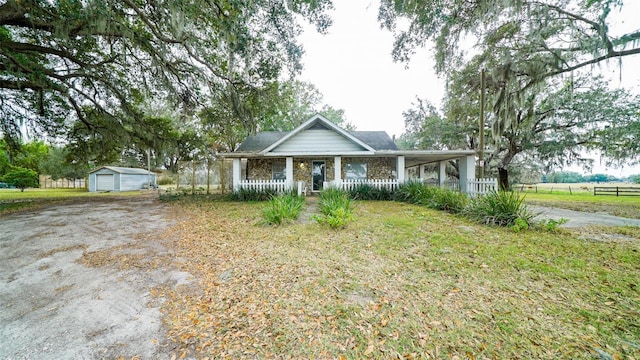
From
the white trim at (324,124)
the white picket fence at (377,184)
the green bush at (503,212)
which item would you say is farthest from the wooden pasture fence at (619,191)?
the white trim at (324,124)

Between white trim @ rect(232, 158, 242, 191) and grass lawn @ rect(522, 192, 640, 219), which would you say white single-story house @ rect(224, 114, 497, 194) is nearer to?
white trim @ rect(232, 158, 242, 191)

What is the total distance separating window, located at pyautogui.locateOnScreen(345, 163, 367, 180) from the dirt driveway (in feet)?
31.9

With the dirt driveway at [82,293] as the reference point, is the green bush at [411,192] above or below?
above

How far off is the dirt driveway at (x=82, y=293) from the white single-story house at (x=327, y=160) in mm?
6518

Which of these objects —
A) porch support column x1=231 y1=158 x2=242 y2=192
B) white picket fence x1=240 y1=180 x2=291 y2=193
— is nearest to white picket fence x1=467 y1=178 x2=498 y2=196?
white picket fence x1=240 y1=180 x2=291 y2=193

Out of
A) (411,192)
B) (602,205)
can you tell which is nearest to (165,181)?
(411,192)

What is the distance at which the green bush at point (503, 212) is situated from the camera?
5.30 meters

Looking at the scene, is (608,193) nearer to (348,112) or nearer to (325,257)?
(348,112)

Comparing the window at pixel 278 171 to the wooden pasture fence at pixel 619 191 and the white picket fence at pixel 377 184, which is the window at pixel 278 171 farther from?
the wooden pasture fence at pixel 619 191

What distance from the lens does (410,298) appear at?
2535mm

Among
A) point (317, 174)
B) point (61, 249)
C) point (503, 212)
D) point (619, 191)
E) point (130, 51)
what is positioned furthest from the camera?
point (619, 191)

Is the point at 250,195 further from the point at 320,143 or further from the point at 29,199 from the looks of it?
the point at 29,199

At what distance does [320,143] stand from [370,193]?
3.64m

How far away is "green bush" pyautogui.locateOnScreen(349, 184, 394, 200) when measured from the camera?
34.8 feet
